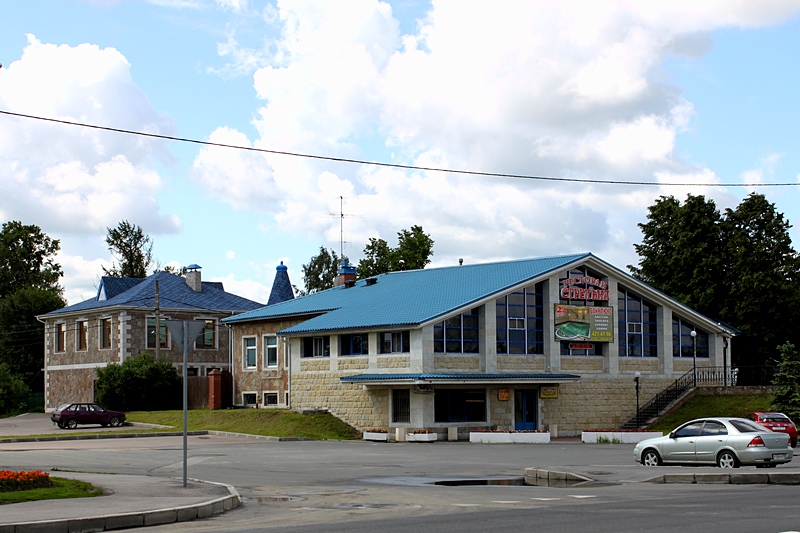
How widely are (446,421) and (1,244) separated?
61.9 meters

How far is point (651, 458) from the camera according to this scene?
26.8 m

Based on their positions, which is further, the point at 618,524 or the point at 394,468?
the point at 394,468

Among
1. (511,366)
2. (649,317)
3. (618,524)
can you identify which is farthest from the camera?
(649,317)

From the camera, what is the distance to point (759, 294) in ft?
204

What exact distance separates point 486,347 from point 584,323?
20.1 feet

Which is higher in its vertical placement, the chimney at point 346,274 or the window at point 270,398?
the chimney at point 346,274

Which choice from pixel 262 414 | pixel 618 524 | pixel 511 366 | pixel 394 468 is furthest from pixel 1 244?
pixel 618 524

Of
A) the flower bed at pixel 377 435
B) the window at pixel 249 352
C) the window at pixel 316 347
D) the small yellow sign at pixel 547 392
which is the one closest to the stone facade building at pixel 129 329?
the window at pixel 249 352

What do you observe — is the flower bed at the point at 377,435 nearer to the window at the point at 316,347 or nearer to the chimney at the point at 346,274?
the window at the point at 316,347

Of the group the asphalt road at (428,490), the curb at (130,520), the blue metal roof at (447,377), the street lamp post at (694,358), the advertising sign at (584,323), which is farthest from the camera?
the street lamp post at (694,358)

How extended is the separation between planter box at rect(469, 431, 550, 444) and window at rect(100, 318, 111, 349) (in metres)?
28.5

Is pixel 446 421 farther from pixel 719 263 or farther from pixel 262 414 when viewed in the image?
pixel 719 263

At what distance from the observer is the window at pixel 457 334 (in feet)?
144

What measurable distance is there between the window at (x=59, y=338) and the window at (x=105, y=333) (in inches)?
184
